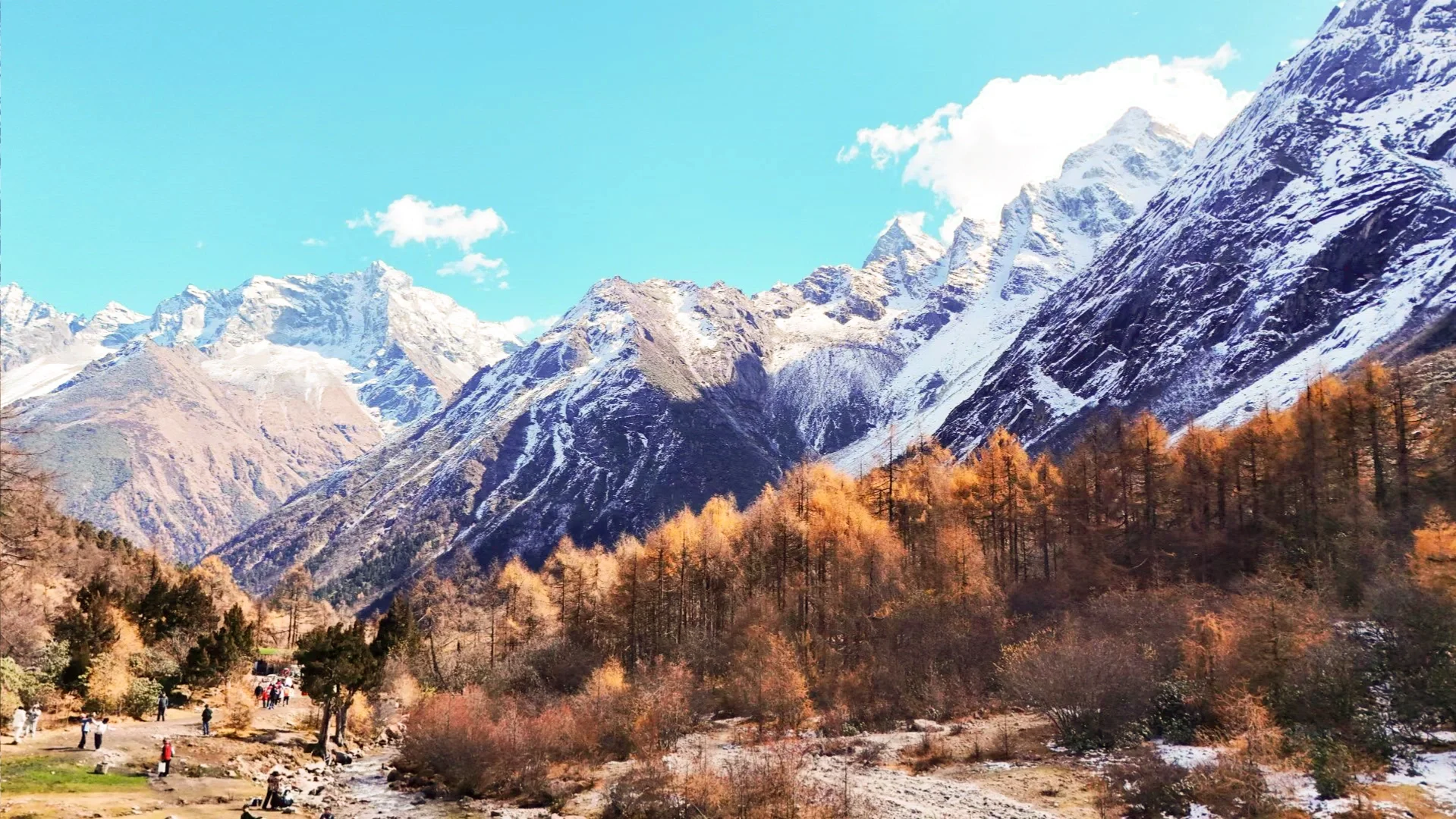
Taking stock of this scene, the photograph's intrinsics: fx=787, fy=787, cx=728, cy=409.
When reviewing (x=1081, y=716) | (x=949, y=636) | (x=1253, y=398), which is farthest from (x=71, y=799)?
(x=1253, y=398)

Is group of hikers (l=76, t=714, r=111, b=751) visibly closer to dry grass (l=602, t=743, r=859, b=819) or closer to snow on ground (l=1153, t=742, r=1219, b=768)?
dry grass (l=602, t=743, r=859, b=819)

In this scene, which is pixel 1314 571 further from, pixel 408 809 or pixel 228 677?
pixel 228 677

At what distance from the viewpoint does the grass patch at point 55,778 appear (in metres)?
34.4

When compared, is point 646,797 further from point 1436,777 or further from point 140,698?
point 140,698

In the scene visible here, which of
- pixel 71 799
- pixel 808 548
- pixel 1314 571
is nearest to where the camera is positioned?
pixel 71 799

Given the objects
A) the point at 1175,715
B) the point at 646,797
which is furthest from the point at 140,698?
the point at 1175,715

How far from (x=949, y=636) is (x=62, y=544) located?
91681 mm

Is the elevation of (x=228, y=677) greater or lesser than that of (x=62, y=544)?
lesser

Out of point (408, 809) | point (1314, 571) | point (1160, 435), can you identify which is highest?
point (1160, 435)

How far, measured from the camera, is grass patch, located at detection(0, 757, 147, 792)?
34.4m

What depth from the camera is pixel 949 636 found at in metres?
63.2

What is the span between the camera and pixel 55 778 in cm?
3644

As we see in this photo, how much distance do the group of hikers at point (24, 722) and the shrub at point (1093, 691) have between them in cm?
5689

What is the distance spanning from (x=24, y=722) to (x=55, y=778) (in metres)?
10.3
